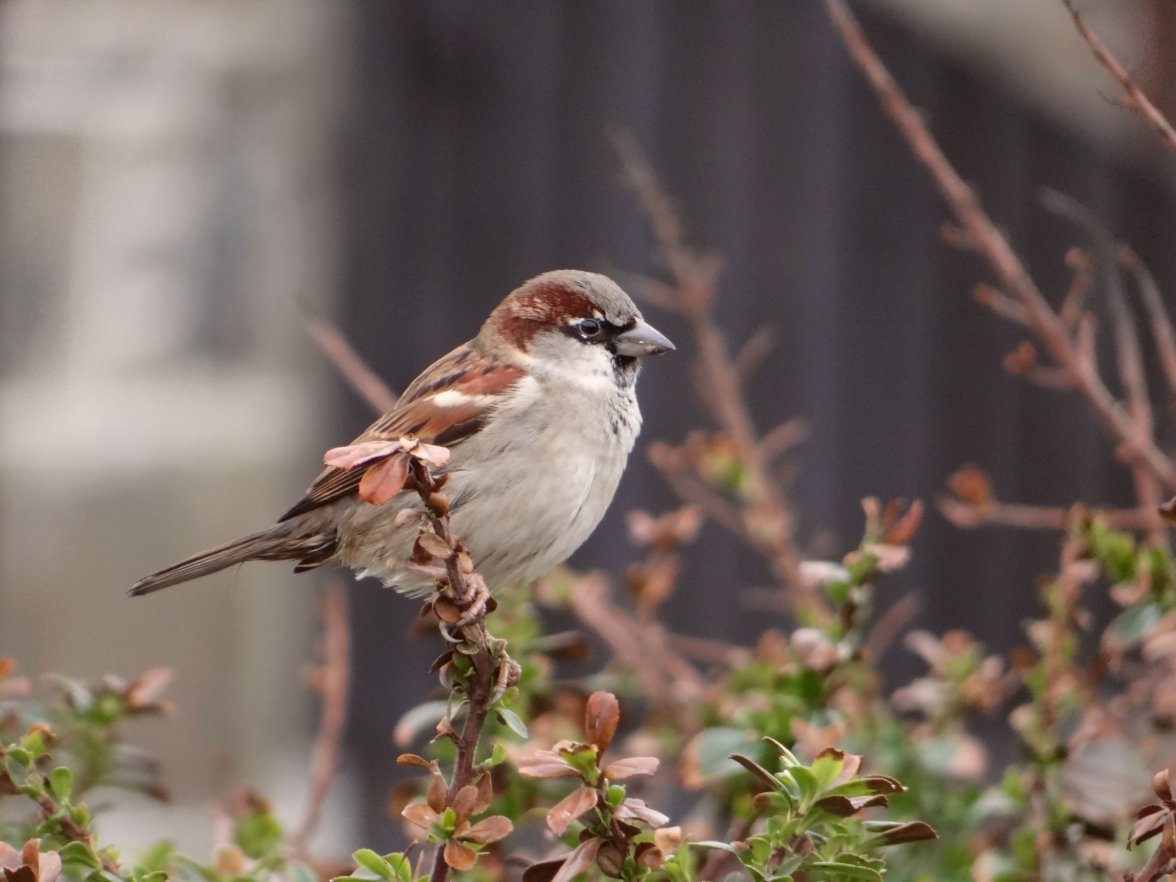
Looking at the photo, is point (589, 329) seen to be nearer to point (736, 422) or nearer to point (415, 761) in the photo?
point (736, 422)

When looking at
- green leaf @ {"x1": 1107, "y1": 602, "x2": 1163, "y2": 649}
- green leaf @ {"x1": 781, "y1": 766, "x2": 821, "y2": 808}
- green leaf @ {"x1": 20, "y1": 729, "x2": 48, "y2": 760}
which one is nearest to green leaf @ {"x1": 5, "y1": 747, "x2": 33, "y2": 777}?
green leaf @ {"x1": 20, "y1": 729, "x2": 48, "y2": 760}

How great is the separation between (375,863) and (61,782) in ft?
1.00

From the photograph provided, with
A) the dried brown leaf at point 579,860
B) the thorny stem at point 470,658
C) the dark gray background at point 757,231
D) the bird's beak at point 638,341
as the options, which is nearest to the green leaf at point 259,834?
the thorny stem at point 470,658

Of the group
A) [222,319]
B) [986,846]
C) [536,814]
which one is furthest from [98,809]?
[222,319]

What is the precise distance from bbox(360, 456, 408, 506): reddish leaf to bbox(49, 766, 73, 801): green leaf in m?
0.37

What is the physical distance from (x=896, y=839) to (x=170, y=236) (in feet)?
13.8

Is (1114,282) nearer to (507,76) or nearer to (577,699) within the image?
(577,699)

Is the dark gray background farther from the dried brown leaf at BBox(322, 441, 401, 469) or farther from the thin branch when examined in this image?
the dried brown leaf at BBox(322, 441, 401, 469)

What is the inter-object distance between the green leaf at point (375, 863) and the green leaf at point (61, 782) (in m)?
0.28

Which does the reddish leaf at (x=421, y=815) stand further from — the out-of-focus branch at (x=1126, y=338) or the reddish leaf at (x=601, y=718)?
the out-of-focus branch at (x=1126, y=338)

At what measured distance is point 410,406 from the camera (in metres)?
2.11

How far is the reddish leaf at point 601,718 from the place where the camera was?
113 centimetres

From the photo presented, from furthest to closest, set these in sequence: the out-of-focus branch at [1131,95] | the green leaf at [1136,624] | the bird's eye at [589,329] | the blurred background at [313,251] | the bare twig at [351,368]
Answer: the blurred background at [313,251], the bird's eye at [589,329], the bare twig at [351,368], the green leaf at [1136,624], the out-of-focus branch at [1131,95]

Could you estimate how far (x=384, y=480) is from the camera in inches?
43.4
